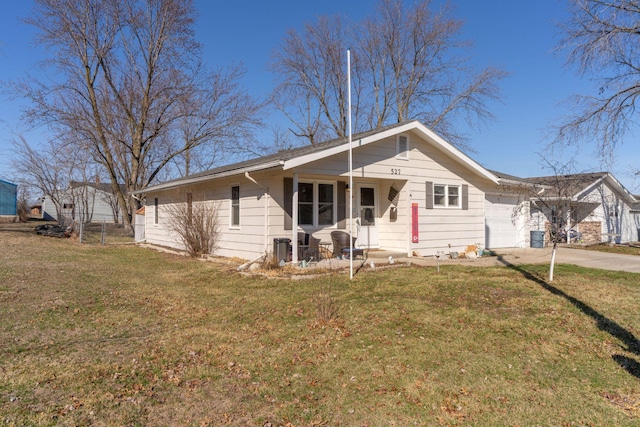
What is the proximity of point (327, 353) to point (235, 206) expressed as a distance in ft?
27.5

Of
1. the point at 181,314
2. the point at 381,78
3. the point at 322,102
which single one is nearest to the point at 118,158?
the point at 322,102

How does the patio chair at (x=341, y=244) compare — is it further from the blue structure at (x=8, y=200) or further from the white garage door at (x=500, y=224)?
the blue structure at (x=8, y=200)

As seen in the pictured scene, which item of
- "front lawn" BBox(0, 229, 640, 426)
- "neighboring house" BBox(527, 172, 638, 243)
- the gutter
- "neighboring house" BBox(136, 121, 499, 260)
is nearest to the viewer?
"front lawn" BBox(0, 229, 640, 426)

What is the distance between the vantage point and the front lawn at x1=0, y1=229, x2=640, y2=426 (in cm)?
355

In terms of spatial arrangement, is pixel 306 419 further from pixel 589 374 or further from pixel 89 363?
pixel 589 374

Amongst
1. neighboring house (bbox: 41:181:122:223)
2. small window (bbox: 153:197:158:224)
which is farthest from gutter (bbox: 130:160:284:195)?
neighboring house (bbox: 41:181:122:223)

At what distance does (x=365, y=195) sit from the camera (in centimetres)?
1298

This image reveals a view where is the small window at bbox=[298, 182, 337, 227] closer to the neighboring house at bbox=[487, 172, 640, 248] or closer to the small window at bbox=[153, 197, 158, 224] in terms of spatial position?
the neighboring house at bbox=[487, 172, 640, 248]

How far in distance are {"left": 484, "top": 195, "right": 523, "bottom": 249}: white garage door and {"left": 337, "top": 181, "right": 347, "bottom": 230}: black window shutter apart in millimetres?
6227

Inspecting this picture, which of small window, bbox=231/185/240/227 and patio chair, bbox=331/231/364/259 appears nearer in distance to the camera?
patio chair, bbox=331/231/364/259

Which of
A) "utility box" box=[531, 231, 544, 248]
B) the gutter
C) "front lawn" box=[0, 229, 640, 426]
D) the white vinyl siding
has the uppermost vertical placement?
the gutter

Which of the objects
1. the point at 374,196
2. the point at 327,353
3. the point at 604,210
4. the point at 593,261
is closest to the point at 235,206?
the point at 374,196

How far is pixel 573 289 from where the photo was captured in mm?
7609

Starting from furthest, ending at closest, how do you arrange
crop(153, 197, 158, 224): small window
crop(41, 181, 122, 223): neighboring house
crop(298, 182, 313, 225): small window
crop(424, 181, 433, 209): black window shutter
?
crop(41, 181, 122, 223): neighboring house < crop(153, 197, 158, 224): small window < crop(424, 181, 433, 209): black window shutter < crop(298, 182, 313, 225): small window
